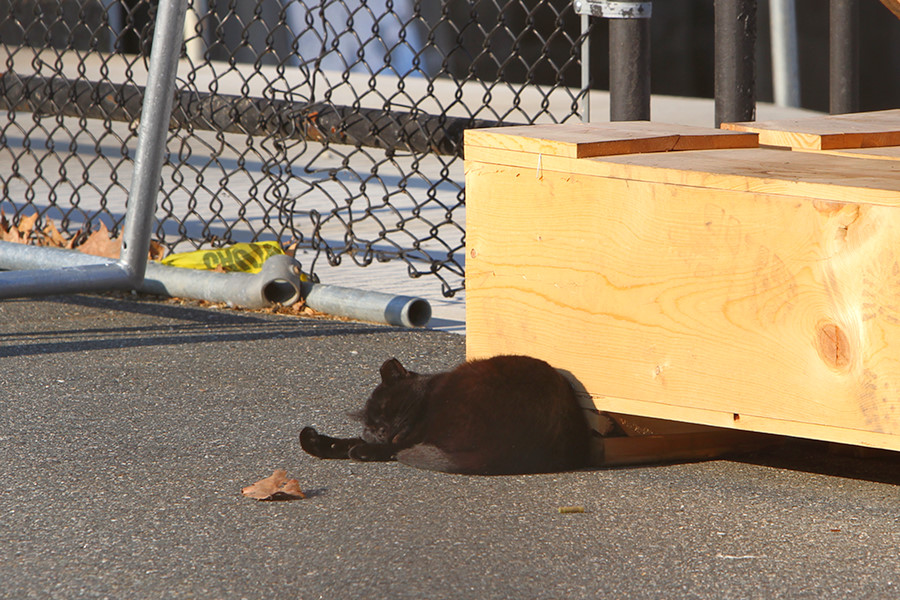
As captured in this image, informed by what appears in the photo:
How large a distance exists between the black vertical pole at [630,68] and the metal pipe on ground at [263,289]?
3.18ft

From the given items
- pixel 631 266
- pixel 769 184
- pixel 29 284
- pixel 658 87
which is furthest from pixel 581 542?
pixel 658 87

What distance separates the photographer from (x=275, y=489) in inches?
93.0

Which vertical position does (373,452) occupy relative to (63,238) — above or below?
below

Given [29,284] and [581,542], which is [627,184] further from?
[29,284]

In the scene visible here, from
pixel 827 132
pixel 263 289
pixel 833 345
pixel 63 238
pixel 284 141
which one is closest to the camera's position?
pixel 833 345

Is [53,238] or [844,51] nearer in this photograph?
[844,51]

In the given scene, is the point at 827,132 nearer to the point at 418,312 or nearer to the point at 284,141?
the point at 418,312

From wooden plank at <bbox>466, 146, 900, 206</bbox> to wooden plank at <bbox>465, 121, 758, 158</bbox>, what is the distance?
2 cm

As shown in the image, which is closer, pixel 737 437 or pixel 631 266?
pixel 631 266

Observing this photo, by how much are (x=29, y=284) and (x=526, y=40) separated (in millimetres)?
10675

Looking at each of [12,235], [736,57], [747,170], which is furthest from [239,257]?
[747,170]

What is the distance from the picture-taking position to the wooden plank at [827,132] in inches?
105

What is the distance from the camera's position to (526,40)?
44.3 ft

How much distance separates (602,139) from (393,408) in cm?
75
